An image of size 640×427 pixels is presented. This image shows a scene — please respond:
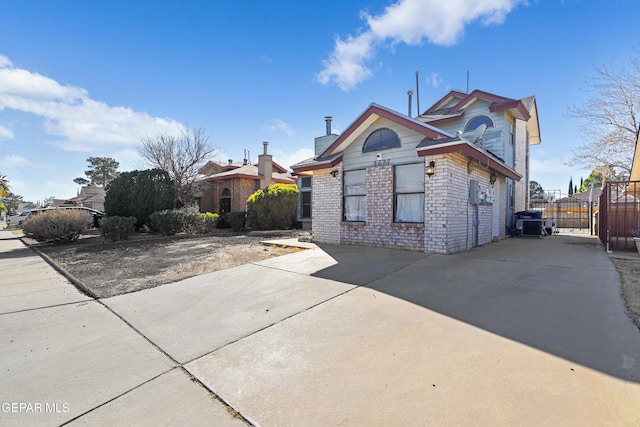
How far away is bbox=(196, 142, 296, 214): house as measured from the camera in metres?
20.3

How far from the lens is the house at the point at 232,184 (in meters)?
20.3

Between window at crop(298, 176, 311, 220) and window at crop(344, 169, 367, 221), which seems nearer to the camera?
window at crop(344, 169, 367, 221)

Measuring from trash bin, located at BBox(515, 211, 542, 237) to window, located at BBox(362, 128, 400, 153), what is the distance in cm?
898

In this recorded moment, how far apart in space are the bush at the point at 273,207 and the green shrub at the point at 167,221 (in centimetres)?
405

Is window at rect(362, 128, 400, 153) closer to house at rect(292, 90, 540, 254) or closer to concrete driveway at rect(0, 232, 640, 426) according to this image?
house at rect(292, 90, 540, 254)

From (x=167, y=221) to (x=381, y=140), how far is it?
34.2ft

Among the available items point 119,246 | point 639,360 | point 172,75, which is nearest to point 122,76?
point 172,75

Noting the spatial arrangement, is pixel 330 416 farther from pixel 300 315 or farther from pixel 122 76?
pixel 122 76

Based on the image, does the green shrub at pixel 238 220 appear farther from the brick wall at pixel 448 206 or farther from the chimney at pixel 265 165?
the brick wall at pixel 448 206

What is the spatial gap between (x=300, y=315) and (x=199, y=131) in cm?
2032

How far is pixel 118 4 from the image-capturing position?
27.2ft

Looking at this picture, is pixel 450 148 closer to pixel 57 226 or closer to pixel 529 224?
pixel 529 224

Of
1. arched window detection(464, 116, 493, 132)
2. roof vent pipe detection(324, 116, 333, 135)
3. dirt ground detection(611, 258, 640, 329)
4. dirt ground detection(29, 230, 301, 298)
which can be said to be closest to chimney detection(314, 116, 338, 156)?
roof vent pipe detection(324, 116, 333, 135)

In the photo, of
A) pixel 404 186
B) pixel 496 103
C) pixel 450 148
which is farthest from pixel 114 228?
pixel 496 103
